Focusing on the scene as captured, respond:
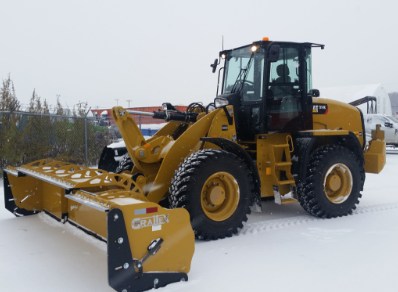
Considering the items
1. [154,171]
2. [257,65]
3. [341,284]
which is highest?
[257,65]

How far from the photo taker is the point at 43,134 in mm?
11109

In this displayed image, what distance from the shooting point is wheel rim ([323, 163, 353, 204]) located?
6293mm

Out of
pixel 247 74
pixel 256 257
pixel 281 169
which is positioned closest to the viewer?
pixel 256 257

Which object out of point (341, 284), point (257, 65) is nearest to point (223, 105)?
point (257, 65)

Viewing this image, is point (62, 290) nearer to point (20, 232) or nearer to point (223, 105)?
point (20, 232)

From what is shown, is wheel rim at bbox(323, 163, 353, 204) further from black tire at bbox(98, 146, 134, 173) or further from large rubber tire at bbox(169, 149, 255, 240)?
black tire at bbox(98, 146, 134, 173)

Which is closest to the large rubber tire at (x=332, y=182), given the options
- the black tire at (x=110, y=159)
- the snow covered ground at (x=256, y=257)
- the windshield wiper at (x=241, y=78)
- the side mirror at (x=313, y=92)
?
the snow covered ground at (x=256, y=257)

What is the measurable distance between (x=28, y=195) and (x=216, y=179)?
2893 mm

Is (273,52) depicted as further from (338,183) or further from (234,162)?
(338,183)

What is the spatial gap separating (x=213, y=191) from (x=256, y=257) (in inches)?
38.3

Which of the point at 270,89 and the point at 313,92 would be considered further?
the point at 313,92

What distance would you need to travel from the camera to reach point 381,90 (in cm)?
2888

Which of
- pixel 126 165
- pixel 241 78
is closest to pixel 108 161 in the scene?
pixel 126 165

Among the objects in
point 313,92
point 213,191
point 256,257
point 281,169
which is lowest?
point 256,257
